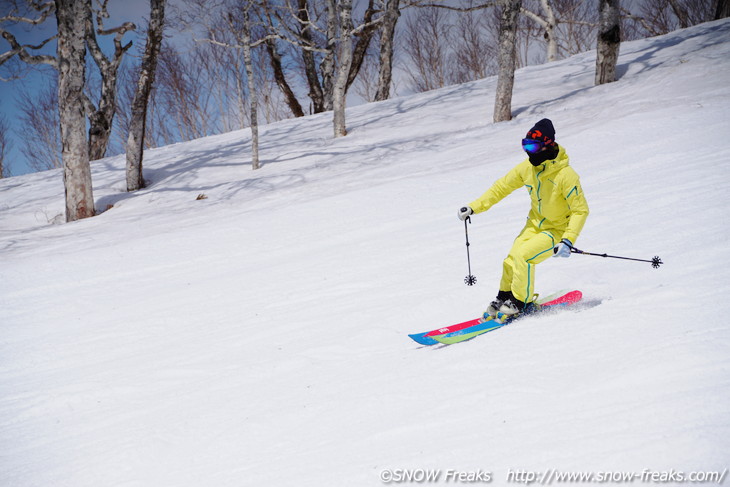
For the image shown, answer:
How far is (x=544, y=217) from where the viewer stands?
4.09m

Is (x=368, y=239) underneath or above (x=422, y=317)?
above

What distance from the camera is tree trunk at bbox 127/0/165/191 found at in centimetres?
1198

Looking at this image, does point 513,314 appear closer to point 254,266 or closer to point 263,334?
point 263,334

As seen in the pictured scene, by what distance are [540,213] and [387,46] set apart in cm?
1802

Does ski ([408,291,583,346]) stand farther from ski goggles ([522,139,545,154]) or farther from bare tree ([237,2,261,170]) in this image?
bare tree ([237,2,261,170])

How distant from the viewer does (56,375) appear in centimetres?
462

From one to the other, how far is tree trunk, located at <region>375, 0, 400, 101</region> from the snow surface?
10113mm

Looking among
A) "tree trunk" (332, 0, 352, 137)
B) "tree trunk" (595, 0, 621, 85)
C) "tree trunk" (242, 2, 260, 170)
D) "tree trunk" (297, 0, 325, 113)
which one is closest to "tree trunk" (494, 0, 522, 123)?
"tree trunk" (595, 0, 621, 85)

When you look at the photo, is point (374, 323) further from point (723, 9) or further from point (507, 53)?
point (723, 9)

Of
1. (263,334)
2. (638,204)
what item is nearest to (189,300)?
(263,334)

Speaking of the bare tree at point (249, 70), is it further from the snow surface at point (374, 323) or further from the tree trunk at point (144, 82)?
the tree trunk at point (144, 82)

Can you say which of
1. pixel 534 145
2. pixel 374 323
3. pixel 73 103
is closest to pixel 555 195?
pixel 534 145

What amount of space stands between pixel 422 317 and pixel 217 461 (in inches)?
97.3

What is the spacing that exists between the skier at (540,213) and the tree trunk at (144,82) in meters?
10.7
